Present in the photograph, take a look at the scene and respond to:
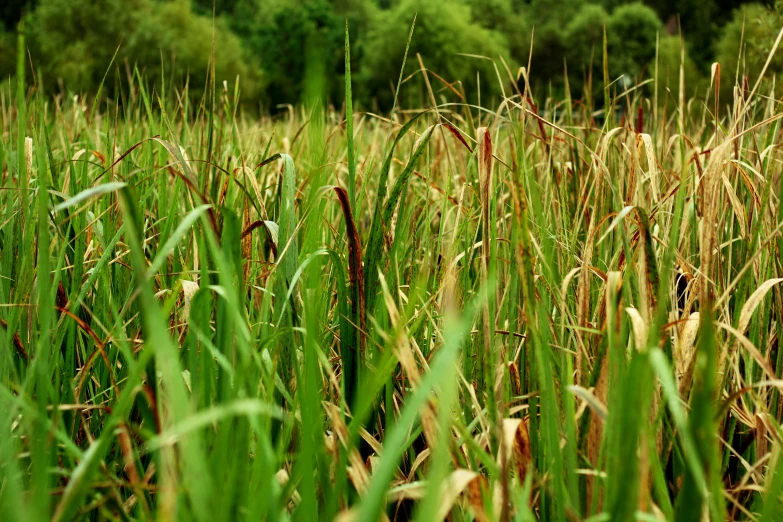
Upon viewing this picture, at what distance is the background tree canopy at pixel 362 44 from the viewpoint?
14.0 meters

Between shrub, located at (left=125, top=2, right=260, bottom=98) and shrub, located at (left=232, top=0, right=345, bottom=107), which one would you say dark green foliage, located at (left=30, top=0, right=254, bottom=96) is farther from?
shrub, located at (left=232, top=0, right=345, bottom=107)

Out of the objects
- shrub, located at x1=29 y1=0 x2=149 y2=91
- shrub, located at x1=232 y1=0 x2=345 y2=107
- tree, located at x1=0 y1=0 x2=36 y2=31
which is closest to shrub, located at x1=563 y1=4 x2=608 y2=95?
shrub, located at x1=232 y1=0 x2=345 y2=107

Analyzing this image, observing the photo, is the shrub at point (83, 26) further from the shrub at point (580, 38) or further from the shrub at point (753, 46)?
the shrub at point (580, 38)

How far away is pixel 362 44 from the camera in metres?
23.8

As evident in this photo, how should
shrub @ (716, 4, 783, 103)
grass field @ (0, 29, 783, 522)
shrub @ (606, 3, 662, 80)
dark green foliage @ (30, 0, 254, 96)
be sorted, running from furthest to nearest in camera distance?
1. shrub @ (606, 3, 662, 80)
2. dark green foliage @ (30, 0, 254, 96)
3. shrub @ (716, 4, 783, 103)
4. grass field @ (0, 29, 783, 522)

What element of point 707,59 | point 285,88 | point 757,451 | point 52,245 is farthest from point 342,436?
point 707,59

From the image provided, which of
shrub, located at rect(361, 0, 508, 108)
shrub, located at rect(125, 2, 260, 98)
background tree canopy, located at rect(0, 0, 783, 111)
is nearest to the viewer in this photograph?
background tree canopy, located at rect(0, 0, 783, 111)

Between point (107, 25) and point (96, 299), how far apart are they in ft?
56.5

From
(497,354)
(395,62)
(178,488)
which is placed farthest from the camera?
(395,62)

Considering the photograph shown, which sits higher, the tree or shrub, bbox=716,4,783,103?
Result: the tree

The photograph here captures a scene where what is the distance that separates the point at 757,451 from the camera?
736mm

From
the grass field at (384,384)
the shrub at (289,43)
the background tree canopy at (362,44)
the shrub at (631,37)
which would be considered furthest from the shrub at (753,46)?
the shrub at (289,43)

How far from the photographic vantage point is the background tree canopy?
46.1ft

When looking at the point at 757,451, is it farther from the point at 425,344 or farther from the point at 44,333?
the point at 44,333
